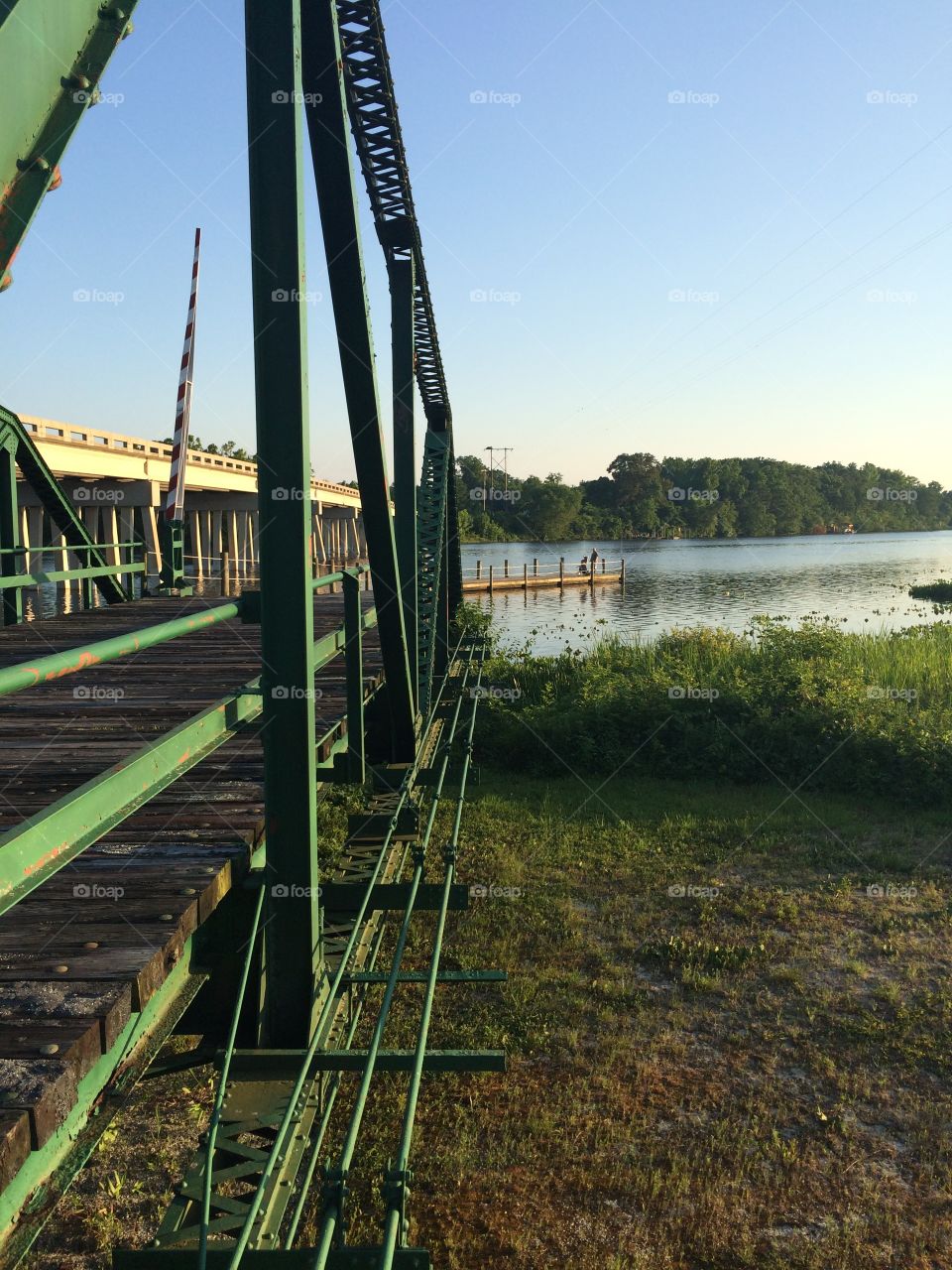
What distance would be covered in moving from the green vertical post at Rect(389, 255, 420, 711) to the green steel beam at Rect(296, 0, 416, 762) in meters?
3.09

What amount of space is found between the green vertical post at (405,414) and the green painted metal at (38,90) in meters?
7.57

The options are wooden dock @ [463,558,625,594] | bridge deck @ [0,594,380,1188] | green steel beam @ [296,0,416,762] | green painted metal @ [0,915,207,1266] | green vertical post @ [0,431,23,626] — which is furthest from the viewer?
wooden dock @ [463,558,625,594]

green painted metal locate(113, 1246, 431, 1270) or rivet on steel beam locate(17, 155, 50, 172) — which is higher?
rivet on steel beam locate(17, 155, 50, 172)

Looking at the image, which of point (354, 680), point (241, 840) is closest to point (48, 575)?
point (354, 680)

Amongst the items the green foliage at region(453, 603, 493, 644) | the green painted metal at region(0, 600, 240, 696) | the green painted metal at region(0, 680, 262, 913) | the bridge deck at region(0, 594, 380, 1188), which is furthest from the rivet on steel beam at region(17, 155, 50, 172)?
the green foliage at region(453, 603, 493, 644)

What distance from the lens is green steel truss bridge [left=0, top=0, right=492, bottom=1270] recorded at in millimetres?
2158

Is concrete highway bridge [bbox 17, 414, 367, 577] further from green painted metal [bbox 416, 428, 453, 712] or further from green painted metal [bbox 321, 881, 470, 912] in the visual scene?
green painted metal [bbox 321, 881, 470, 912]

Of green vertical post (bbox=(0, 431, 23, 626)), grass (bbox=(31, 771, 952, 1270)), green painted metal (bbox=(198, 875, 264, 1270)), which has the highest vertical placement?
green vertical post (bbox=(0, 431, 23, 626))

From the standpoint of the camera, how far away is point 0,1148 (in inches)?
84.6

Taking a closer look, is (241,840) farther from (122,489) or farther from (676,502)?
(676,502)

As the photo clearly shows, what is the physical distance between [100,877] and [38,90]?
2978 mm

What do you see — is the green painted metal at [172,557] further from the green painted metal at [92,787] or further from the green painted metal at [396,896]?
the green painted metal at [92,787]

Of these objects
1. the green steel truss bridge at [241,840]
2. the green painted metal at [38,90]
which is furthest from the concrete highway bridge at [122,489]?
the green painted metal at [38,90]

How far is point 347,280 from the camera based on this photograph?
18.0 feet
